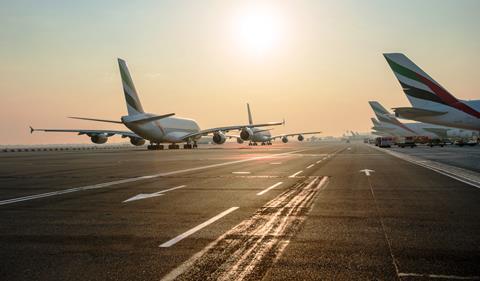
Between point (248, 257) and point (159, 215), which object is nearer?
point (248, 257)

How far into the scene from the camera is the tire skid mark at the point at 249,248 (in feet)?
14.9

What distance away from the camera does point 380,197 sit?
1109cm

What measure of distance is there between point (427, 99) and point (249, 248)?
28408mm

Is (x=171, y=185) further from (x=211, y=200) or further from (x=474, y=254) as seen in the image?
(x=474, y=254)

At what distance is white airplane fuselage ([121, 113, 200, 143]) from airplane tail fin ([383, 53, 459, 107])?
3173cm

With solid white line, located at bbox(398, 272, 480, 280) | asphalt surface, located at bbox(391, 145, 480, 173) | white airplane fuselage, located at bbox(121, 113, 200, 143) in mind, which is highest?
white airplane fuselage, located at bbox(121, 113, 200, 143)

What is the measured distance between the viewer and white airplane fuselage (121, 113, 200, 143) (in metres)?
51.3

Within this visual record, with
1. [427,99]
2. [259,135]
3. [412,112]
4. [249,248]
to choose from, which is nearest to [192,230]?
[249,248]

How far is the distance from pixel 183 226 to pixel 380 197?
20.5 ft

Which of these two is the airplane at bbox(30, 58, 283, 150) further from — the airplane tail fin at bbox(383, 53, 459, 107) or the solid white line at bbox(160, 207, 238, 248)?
the solid white line at bbox(160, 207, 238, 248)

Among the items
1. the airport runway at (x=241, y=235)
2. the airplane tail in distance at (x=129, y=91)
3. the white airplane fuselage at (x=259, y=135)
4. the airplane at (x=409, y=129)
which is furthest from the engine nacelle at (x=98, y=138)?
the airplane at (x=409, y=129)

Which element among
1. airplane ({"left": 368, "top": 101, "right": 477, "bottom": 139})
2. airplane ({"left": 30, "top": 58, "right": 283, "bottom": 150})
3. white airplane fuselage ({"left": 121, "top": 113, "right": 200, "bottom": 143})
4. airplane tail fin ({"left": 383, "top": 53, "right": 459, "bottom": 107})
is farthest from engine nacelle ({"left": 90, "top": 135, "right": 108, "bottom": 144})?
airplane ({"left": 368, "top": 101, "right": 477, "bottom": 139})

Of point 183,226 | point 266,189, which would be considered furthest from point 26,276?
point 266,189

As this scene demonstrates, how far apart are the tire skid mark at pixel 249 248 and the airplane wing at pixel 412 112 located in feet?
71.2
